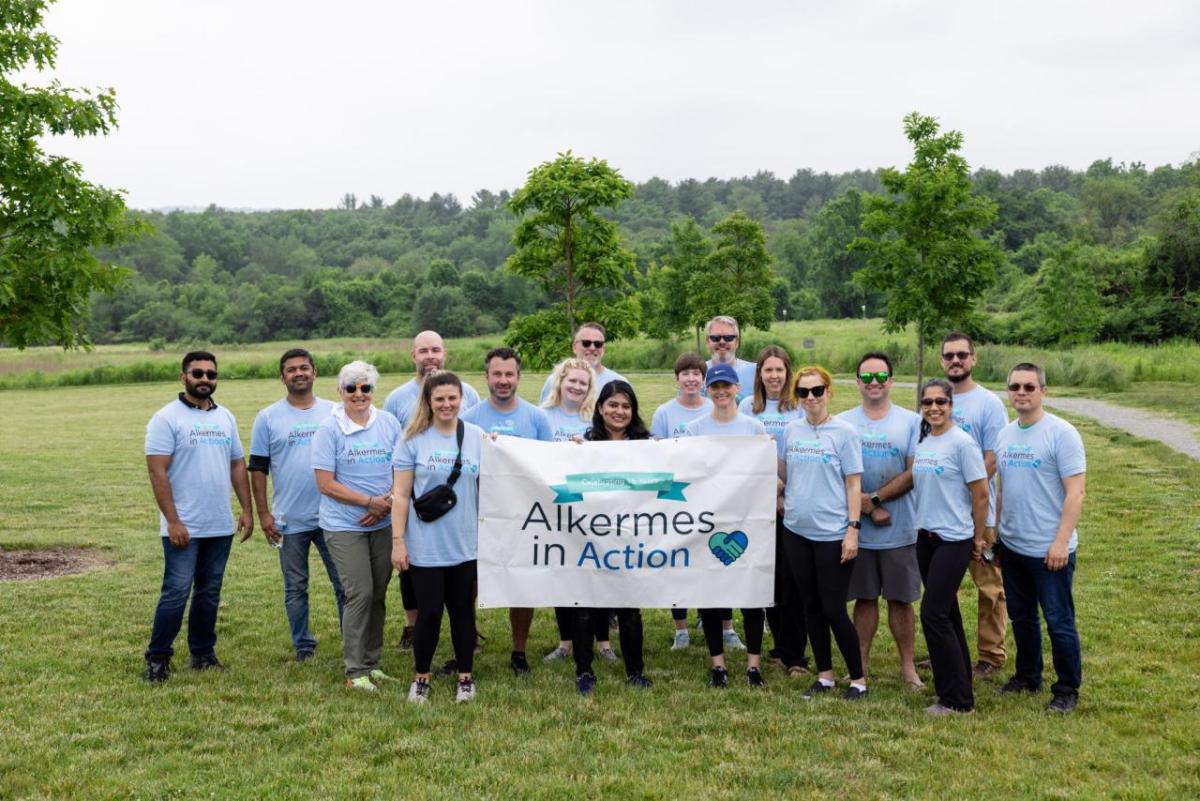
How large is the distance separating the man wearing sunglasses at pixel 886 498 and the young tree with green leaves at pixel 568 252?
27.5 feet

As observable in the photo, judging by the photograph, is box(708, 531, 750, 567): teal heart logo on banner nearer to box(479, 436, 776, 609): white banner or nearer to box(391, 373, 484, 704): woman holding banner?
box(479, 436, 776, 609): white banner

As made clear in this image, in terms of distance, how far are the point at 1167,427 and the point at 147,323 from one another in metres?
90.3

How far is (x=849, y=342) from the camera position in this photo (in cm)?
4922

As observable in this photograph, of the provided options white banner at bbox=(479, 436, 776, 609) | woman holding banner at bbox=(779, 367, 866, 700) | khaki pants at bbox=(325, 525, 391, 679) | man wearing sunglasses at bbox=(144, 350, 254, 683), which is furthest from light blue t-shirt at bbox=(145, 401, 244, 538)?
woman holding banner at bbox=(779, 367, 866, 700)

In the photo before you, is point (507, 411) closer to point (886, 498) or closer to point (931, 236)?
point (886, 498)

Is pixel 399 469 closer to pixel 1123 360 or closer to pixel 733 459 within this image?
pixel 733 459

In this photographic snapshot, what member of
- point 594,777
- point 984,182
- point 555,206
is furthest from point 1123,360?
point 984,182

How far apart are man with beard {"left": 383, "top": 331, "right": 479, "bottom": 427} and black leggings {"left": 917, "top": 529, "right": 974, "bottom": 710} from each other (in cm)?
346

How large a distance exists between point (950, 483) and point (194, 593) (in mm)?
5305

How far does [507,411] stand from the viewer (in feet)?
24.4

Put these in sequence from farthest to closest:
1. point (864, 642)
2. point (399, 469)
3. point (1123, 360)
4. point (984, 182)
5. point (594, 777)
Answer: point (984, 182) → point (1123, 360) → point (864, 642) → point (399, 469) → point (594, 777)

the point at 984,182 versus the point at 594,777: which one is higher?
the point at 984,182

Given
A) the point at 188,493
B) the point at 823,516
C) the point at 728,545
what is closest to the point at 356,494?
the point at 188,493

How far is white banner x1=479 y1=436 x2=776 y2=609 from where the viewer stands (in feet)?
23.3
